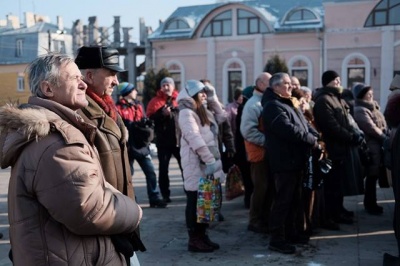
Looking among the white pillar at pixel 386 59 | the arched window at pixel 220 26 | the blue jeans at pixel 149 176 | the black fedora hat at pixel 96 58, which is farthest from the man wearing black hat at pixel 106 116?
the arched window at pixel 220 26

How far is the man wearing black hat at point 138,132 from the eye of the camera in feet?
24.4

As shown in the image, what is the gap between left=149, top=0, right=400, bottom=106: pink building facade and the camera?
2559cm

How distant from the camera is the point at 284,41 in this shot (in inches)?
1094

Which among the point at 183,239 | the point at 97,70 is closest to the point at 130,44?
the point at 183,239

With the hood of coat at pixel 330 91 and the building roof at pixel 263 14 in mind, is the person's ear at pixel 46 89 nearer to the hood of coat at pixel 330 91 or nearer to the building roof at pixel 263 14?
the hood of coat at pixel 330 91

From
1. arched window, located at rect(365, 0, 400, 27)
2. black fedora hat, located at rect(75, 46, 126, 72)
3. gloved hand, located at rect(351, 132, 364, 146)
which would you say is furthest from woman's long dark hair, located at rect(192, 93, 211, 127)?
arched window, located at rect(365, 0, 400, 27)

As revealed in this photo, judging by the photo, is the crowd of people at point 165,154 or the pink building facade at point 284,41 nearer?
the crowd of people at point 165,154

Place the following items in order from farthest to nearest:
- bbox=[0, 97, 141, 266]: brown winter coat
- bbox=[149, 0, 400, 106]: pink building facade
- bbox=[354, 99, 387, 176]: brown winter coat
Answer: bbox=[149, 0, 400, 106]: pink building facade
bbox=[354, 99, 387, 176]: brown winter coat
bbox=[0, 97, 141, 266]: brown winter coat

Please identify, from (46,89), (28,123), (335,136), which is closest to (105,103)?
(46,89)

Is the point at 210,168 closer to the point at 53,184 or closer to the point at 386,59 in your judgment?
the point at 53,184

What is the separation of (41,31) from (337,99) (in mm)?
32884

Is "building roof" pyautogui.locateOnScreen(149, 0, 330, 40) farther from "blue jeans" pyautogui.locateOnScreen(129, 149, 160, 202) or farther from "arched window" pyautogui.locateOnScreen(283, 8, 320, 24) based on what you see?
"blue jeans" pyautogui.locateOnScreen(129, 149, 160, 202)

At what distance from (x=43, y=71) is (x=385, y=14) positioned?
84.5 ft

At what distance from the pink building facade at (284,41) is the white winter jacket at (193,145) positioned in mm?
21606
